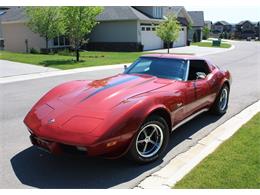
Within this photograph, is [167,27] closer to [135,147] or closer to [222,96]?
[222,96]

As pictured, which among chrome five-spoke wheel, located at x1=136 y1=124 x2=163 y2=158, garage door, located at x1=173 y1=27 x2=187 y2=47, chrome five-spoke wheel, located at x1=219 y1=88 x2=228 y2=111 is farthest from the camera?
garage door, located at x1=173 y1=27 x2=187 y2=47

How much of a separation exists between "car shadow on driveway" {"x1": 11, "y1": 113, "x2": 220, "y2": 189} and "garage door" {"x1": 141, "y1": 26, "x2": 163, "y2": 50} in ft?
94.9

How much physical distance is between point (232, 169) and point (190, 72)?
218cm

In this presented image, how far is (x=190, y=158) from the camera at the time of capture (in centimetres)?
476

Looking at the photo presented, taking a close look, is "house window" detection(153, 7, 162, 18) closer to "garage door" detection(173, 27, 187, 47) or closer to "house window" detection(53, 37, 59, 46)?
"garage door" detection(173, 27, 187, 47)

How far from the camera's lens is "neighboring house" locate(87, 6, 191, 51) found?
31.9 meters

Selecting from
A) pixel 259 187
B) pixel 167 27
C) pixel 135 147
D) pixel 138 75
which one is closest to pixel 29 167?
pixel 135 147

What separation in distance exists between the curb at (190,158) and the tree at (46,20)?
2231 centimetres

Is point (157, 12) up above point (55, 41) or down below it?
above

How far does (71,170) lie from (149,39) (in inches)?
1209

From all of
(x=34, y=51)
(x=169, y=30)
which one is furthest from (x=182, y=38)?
(x=34, y=51)

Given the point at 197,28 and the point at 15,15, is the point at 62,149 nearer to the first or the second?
the point at 15,15

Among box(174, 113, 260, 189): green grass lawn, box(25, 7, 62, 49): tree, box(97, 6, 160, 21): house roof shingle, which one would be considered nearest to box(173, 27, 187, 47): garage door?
box(97, 6, 160, 21): house roof shingle

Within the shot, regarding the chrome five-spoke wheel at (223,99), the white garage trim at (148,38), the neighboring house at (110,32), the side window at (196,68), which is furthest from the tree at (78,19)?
the side window at (196,68)
